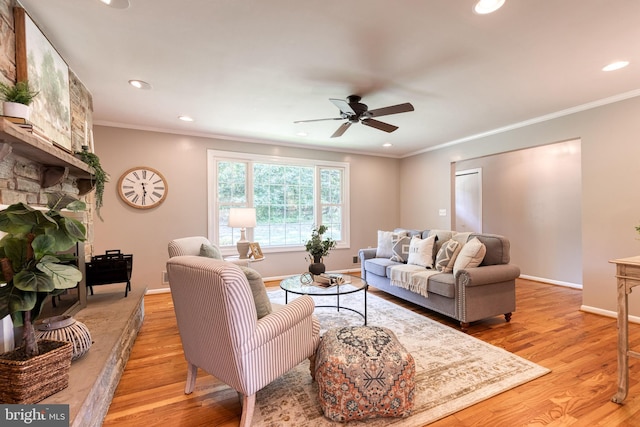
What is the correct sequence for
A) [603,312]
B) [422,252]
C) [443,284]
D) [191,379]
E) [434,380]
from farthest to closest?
[422,252]
[603,312]
[443,284]
[434,380]
[191,379]

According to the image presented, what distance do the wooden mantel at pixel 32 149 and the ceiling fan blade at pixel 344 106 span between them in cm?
210

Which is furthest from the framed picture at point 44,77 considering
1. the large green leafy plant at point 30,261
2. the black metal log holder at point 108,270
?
the black metal log holder at point 108,270

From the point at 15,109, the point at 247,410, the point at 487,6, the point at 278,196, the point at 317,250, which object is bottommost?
the point at 247,410

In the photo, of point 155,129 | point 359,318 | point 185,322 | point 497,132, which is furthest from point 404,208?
point 185,322

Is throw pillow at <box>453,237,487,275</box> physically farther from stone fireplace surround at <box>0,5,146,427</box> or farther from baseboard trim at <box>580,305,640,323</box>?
stone fireplace surround at <box>0,5,146,427</box>

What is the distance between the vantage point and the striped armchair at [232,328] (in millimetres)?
1475

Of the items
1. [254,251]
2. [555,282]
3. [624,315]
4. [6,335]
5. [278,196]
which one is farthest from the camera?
[278,196]

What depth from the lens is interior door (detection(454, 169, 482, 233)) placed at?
5805 mm

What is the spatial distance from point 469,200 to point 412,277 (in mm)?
3369

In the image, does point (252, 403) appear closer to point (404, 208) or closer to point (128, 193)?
point (128, 193)

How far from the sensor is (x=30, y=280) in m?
1.18

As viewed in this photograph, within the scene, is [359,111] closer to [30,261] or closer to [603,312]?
[30,261]

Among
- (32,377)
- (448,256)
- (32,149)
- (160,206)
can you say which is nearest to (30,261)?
(32,377)

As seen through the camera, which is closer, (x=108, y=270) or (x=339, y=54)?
(x=339, y=54)
